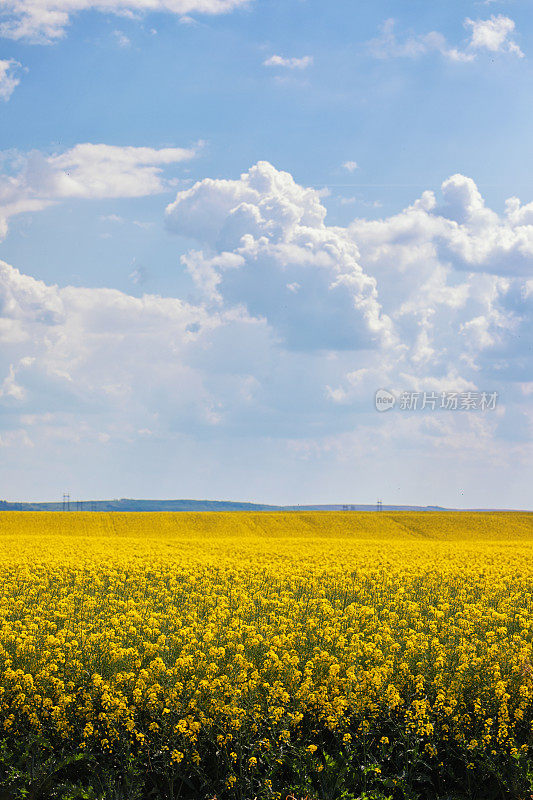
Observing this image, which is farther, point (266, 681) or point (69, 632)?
point (69, 632)

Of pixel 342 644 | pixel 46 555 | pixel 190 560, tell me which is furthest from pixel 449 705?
pixel 46 555

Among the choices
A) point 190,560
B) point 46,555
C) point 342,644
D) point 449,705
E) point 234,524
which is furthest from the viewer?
point 234,524

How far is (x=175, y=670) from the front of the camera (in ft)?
34.7

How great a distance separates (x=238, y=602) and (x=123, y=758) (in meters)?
6.17

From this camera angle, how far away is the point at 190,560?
2353cm

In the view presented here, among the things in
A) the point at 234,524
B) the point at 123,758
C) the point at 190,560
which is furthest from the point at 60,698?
the point at 234,524

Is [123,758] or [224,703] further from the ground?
[224,703]

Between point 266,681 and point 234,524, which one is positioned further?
point 234,524

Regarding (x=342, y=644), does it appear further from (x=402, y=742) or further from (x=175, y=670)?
(x=175, y=670)

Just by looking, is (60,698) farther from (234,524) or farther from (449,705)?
(234,524)

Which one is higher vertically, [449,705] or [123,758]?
[449,705]

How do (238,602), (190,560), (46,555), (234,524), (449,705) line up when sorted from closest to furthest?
(449,705) < (238,602) < (190,560) < (46,555) < (234,524)

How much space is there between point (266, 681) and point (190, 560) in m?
13.2

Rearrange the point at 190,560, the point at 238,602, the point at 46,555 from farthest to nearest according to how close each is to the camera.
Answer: the point at 46,555 → the point at 190,560 → the point at 238,602
